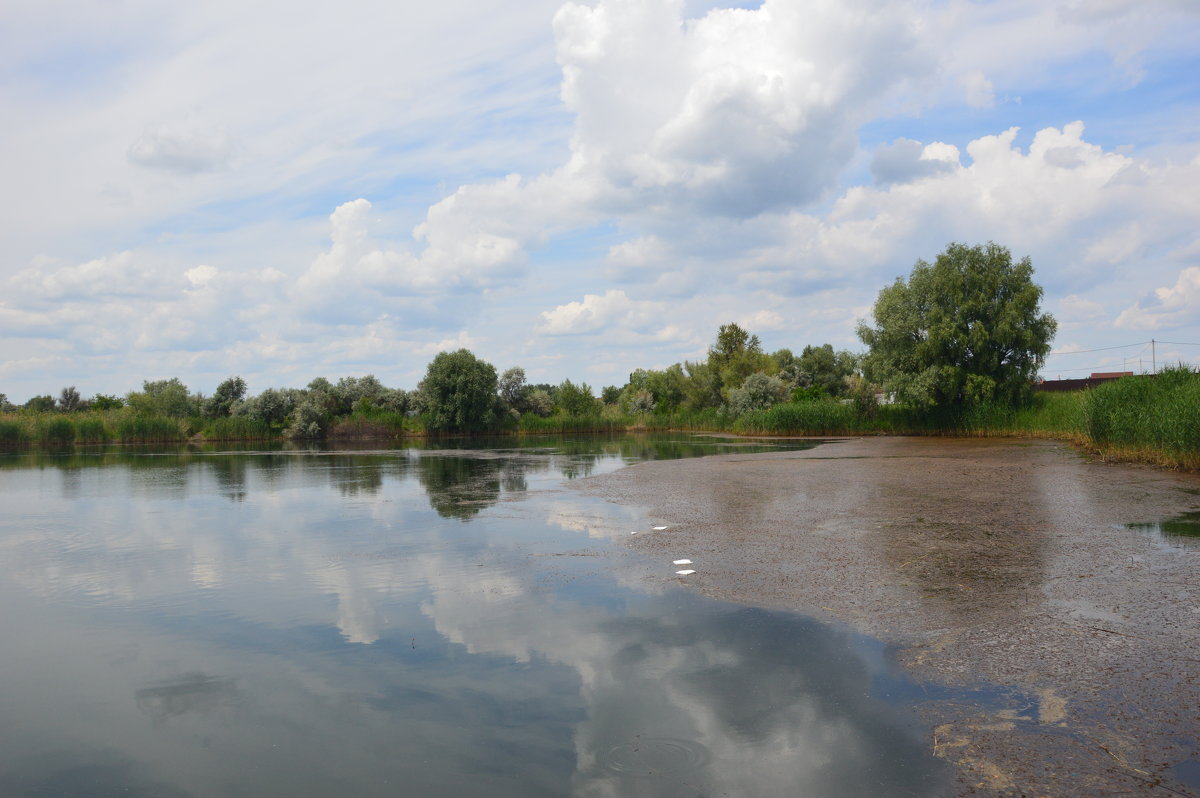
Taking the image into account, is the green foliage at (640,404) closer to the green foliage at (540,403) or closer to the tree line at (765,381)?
the tree line at (765,381)

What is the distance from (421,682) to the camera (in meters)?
5.82

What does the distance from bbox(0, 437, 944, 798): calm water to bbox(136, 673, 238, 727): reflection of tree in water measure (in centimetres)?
3

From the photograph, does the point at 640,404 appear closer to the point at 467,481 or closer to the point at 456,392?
the point at 456,392

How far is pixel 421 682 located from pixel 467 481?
55.2 ft

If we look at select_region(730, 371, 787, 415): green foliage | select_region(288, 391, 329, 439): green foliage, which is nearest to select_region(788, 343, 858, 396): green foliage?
select_region(730, 371, 787, 415): green foliage

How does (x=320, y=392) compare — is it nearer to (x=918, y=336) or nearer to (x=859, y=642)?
(x=918, y=336)

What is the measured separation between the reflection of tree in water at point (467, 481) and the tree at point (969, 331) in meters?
25.0

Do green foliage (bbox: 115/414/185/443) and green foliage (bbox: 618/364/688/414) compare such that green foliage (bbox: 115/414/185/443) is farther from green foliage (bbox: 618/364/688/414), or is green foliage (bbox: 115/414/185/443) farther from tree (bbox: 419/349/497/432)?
green foliage (bbox: 618/364/688/414)

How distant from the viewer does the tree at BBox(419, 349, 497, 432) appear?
226ft

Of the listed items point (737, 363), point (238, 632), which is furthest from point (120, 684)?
point (737, 363)

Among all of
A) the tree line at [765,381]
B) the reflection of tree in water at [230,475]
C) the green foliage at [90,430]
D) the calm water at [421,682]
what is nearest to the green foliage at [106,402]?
the tree line at [765,381]

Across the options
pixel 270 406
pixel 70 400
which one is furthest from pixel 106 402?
pixel 270 406

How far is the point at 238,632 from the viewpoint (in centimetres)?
735

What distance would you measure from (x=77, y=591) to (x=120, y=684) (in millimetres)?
4087
